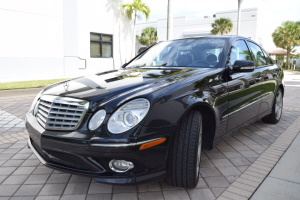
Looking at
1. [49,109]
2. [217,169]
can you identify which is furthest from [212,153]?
[49,109]

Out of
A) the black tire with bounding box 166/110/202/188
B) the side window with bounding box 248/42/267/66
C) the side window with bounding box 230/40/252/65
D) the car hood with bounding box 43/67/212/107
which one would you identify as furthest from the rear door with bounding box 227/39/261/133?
the black tire with bounding box 166/110/202/188

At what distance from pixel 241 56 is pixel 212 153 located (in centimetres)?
139

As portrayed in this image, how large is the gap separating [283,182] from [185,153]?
1202 millimetres

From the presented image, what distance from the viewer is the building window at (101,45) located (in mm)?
15167

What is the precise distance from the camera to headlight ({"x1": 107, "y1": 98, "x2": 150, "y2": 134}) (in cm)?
212

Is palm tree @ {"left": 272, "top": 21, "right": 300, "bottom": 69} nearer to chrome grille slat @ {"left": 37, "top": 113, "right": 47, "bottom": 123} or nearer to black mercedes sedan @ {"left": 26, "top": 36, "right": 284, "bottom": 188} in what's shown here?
black mercedes sedan @ {"left": 26, "top": 36, "right": 284, "bottom": 188}

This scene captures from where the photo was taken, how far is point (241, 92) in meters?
3.38

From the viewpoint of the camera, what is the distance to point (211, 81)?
2852 mm

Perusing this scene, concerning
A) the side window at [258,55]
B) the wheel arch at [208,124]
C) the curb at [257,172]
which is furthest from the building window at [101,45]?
the wheel arch at [208,124]

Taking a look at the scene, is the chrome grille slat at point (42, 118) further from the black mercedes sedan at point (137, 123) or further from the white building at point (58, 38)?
the white building at point (58, 38)

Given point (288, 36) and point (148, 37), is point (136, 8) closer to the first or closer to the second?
point (288, 36)

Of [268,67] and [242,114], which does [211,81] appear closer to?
[242,114]

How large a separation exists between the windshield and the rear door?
0.22m

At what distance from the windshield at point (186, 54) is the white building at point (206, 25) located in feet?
105
